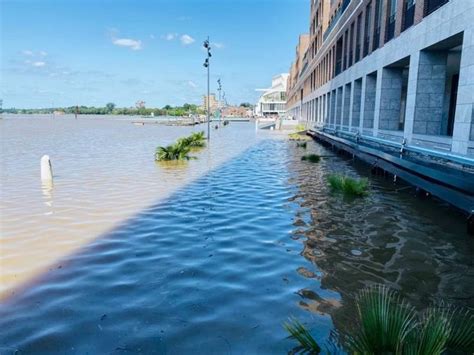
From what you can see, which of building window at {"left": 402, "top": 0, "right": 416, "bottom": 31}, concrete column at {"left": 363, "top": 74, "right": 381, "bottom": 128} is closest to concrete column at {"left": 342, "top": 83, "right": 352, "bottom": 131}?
concrete column at {"left": 363, "top": 74, "right": 381, "bottom": 128}

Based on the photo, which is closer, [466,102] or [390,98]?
[466,102]

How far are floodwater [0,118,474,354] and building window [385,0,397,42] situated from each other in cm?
1189

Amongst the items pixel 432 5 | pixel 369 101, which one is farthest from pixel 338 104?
pixel 432 5

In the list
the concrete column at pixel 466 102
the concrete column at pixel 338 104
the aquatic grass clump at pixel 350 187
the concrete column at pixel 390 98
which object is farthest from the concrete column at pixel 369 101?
the aquatic grass clump at pixel 350 187

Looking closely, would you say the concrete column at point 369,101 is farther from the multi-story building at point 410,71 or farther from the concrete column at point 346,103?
the concrete column at point 346,103

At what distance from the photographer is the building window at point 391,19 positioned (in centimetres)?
2117

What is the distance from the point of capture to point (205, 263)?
21.2ft

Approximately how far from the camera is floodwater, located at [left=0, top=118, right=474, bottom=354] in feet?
14.5

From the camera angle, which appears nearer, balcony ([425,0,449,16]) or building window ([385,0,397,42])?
balcony ([425,0,449,16])

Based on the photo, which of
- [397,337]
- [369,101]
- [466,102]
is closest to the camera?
[397,337]

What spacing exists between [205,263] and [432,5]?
14.7 m

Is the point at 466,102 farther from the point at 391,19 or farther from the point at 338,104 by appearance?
the point at 338,104


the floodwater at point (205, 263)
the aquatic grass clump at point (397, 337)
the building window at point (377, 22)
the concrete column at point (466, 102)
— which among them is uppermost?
the building window at point (377, 22)

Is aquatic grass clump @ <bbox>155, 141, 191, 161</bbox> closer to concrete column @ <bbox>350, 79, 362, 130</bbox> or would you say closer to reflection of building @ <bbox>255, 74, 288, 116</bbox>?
concrete column @ <bbox>350, 79, 362, 130</bbox>
